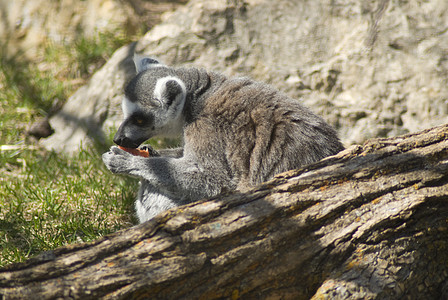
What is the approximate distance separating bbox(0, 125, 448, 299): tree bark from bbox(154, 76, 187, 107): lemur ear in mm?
1771

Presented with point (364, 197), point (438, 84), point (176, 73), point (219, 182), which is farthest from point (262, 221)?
point (438, 84)

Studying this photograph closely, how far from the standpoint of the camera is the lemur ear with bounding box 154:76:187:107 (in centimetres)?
476

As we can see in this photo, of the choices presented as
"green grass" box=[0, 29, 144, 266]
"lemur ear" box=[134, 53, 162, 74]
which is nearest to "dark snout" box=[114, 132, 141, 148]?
"green grass" box=[0, 29, 144, 266]

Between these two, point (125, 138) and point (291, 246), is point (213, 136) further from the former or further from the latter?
point (291, 246)

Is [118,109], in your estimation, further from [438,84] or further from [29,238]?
[438,84]

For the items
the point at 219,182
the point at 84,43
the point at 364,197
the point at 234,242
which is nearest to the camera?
the point at 234,242

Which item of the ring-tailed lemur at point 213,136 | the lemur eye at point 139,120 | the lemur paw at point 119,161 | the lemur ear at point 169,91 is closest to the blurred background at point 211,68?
the lemur paw at point 119,161

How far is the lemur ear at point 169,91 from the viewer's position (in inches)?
187

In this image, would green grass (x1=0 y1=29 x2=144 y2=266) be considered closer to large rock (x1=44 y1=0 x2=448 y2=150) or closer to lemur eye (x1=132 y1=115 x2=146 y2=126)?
large rock (x1=44 y1=0 x2=448 y2=150)

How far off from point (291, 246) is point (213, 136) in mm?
1739

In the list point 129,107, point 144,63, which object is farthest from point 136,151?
point 144,63

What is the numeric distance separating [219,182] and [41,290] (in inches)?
86.5

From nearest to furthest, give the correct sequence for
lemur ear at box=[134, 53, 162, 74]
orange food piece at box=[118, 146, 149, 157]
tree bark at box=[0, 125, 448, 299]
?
1. tree bark at box=[0, 125, 448, 299]
2. orange food piece at box=[118, 146, 149, 157]
3. lemur ear at box=[134, 53, 162, 74]

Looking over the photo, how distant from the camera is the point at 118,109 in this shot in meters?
7.17
